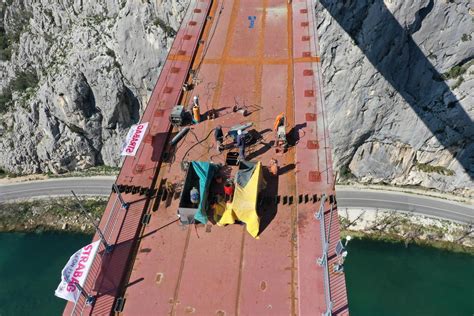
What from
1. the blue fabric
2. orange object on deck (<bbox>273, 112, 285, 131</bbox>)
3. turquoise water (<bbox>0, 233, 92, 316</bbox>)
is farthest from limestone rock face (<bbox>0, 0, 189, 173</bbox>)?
the blue fabric

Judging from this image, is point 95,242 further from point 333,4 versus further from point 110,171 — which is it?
point 110,171

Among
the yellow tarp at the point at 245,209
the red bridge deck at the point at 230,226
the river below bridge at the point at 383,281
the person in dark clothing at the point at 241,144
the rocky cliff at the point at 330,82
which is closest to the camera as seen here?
the red bridge deck at the point at 230,226

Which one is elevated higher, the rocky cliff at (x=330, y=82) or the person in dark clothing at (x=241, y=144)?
the rocky cliff at (x=330, y=82)

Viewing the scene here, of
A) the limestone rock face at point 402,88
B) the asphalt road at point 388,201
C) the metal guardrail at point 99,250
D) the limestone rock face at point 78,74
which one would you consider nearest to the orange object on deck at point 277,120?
the metal guardrail at point 99,250

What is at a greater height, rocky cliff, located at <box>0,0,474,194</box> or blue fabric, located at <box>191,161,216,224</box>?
rocky cliff, located at <box>0,0,474,194</box>

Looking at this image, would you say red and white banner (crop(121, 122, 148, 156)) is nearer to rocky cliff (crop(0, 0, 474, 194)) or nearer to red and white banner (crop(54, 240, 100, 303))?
red and white banner (crop(54, 240, 100, 303))

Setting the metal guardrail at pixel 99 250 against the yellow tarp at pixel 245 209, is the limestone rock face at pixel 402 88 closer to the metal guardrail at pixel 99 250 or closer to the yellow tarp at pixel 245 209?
the yellow tarp at pixel 245 209

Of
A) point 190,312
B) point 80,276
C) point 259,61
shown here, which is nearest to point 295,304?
point 190,312
